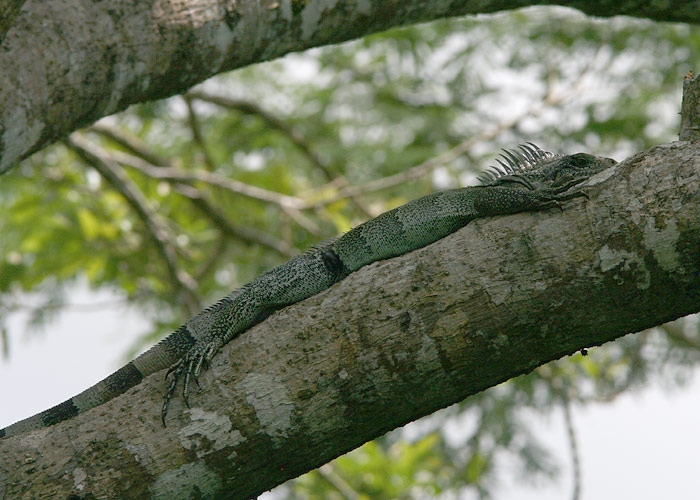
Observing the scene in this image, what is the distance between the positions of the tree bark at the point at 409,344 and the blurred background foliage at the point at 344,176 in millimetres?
3238

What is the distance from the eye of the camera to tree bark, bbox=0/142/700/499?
2865mm

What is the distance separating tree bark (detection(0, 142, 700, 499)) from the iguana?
79 cm

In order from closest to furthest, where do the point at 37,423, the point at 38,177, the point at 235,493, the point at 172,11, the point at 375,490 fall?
1. the point at 235,493
2. the point at 37,423
3. the point at 172,11
4. the point at 375,490
5. the point at 38,177

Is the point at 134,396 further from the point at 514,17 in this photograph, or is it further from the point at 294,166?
the point at 514,17

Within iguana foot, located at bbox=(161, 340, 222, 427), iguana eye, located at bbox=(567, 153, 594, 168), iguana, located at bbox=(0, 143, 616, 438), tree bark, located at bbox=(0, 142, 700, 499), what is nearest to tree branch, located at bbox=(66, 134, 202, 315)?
iguana, located at bbox=(0, 143, 616, 438)

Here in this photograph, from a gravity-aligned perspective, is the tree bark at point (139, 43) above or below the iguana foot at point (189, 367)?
above

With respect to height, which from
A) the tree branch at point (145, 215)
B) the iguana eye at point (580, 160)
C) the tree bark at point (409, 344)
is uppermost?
the tree branch at point (145, 215)

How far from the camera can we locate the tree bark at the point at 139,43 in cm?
395

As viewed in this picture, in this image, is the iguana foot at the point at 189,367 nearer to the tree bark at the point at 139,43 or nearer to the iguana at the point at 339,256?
the iguana at the point at 339,256

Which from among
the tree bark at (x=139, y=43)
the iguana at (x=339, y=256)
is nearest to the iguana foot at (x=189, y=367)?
the iguana at (x=339, y=256)

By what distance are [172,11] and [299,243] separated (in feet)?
15.8

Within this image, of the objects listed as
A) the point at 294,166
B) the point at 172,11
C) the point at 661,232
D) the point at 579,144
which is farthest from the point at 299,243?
the point at 661,232

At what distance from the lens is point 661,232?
2.81 meters

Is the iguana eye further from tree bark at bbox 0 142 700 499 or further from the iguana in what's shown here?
tree bark at bbox 0 142 700 499
